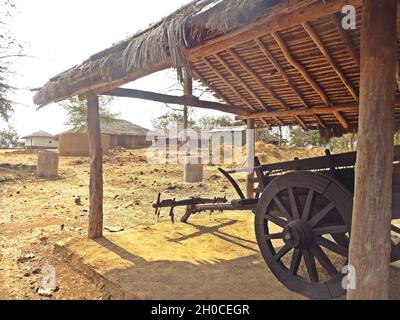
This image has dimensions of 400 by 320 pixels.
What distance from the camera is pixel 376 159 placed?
2104 millimetres

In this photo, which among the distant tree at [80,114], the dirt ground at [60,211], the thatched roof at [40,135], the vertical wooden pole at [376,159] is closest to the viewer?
the vertical wooden pole at [376,159]

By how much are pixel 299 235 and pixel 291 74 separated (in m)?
2.96

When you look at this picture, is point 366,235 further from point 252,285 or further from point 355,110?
point 355,110

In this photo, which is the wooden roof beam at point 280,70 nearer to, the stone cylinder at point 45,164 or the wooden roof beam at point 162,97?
the wooden roof beam at point 162,97

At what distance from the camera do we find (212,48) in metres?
3.41

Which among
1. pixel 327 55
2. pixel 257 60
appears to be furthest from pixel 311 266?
pixel 257 60

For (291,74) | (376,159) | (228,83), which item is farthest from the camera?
(228,83)

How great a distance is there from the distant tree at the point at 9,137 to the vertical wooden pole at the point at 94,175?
5347 cm

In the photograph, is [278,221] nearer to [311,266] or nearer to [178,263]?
[311,266]

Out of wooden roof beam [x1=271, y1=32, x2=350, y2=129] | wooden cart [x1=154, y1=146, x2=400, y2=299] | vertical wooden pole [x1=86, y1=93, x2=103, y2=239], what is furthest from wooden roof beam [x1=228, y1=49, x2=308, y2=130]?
vertical wooden pole [x1=86, y1=93, x2=103, y2=239]

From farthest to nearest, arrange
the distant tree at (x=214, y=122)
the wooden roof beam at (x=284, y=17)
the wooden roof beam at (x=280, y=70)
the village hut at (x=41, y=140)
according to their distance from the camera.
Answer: the village hut at (x=41, y=140)
the distant tree at (x=214, y=122)
the wooden roof beam at (x=280, y=70)
the wooden roof beam at (x=284, y=17)

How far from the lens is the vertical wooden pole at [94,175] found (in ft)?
16.6

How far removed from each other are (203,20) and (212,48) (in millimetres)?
491

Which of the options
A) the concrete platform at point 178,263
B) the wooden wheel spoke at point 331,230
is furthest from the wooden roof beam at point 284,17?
the concrete platform at point 178,263
